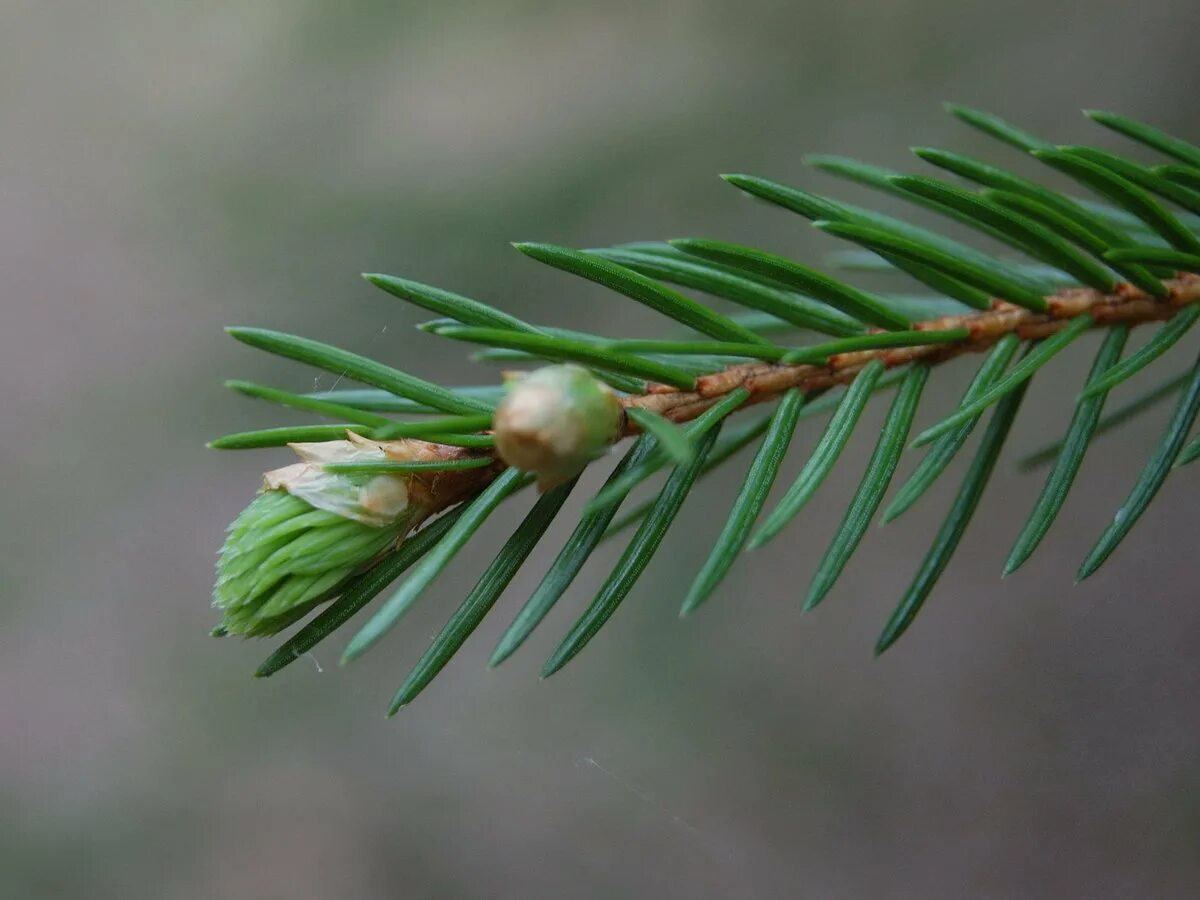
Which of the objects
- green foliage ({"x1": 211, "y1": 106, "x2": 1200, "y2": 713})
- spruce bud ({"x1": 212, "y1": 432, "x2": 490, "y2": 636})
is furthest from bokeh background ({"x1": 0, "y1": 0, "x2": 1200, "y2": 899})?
spruce bud ({"x1": 212, "y1": 432, "x2": 490, "y2": 636})

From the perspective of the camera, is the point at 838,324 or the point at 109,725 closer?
the point at 838,324

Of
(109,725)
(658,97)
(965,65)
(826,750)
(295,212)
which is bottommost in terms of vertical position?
(109,725)

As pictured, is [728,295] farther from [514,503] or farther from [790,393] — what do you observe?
[514,503]

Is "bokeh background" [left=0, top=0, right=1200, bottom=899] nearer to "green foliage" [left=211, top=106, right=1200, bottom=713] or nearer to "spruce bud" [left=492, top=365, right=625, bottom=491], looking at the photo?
"green foliage" [left=211, top=106, right=1200, bottom=713]

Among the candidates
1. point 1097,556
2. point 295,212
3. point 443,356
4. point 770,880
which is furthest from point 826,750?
point 295,212

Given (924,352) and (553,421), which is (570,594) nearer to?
(924,352)

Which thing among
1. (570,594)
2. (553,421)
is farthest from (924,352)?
(570,594)

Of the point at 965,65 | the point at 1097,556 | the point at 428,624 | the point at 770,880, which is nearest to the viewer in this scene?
the point at 1097,556
